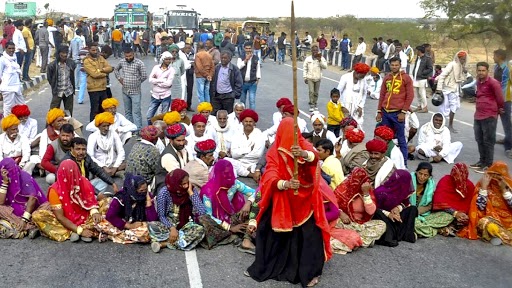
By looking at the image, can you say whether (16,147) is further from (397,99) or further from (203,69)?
(397,99)

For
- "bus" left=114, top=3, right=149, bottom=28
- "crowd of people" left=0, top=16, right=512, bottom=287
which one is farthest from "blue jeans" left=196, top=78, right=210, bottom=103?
"bus" left=114, top=3, right=149, bottom=28

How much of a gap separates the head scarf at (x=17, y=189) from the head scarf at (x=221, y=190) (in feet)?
5.98

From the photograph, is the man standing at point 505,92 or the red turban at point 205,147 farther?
the man standing at point 505,92

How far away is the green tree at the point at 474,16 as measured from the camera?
25.0 metres

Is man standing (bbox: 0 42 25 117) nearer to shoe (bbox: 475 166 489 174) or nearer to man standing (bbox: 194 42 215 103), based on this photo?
man standing (bbox: 194 42 215 103)

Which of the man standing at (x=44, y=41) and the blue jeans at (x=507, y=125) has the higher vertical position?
the man standing at (x=44, y=41)

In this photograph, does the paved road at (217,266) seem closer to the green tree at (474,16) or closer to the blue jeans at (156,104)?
the blue jeans at (156,104)

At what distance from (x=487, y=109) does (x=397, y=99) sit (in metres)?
1.40

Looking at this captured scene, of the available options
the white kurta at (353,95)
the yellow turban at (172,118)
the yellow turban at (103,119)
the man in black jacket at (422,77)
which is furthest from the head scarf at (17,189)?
the man in black jacket at (422,77)

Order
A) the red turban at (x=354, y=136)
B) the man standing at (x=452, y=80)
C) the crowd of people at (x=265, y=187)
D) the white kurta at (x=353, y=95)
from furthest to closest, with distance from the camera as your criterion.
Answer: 1. the man standing at (x=452, y=80)
2. the white kurta at (x=353, y=95)
3. the red turban at (x=354, y=136)
4. the crowd of people at (x=265, y=187)

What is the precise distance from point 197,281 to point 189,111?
8.95 meters

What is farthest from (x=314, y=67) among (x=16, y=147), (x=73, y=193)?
(x=73, y=193)

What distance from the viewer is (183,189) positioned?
5.82m

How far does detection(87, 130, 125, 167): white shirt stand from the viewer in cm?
797
